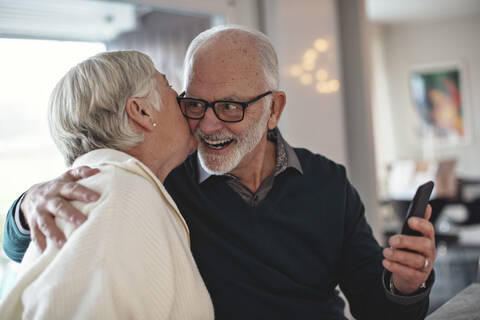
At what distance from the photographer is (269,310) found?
1.49 m

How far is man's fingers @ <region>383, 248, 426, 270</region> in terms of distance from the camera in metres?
1.16

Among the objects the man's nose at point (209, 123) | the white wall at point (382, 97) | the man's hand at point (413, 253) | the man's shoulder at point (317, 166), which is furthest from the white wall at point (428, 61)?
the man's hand at point (413, 253)

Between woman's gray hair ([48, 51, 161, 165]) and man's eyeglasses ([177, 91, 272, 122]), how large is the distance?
27cm

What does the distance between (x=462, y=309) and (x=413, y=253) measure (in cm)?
23

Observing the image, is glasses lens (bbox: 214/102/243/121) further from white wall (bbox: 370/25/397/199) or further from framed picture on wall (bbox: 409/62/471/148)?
framed picture on wall (bbox: 409/62/471/148)

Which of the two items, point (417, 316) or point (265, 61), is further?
point (265, 61)

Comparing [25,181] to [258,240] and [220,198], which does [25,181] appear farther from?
[258,240]

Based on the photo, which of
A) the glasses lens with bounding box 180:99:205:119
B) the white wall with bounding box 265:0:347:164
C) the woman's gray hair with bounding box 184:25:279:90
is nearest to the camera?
the glasses lens with bounding box 180:99:205:119

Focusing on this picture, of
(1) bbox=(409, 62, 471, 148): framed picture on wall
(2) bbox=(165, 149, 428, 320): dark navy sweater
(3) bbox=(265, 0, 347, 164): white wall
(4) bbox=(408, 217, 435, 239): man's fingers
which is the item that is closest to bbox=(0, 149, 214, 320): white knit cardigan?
(2) bbox=(165, 149, 428, 320): dark navy sweater

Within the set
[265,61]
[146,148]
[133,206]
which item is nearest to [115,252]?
[133,206]

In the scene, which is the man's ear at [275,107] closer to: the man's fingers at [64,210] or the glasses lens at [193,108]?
the glasses lens at [193,108]

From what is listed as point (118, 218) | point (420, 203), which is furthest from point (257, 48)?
point (118, 218)

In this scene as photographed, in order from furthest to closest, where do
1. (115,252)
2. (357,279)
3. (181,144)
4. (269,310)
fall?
1. (357,279)
2. (269,310)
3. (181,144)
4. (115,252)

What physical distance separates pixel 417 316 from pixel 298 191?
0.51 metres
